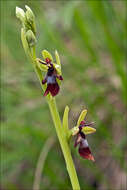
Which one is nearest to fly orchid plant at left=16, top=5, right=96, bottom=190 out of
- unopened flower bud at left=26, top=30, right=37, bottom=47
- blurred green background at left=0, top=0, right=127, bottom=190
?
unopened flower bud at left=26, top=30, right=37, bottom=47

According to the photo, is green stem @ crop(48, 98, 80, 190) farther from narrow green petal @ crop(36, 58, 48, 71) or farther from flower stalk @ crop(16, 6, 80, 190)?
narrow green petal @ crop(36, 58, 48, 71)

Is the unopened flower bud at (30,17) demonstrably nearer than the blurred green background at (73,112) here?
Yes

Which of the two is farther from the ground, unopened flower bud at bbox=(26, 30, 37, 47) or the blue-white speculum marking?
unopened flower bud at bbox=(26, 30, 37, 47)

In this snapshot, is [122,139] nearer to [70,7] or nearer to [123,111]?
[123,111]

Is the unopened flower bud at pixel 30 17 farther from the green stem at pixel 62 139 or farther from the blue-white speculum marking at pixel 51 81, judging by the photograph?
the green stem at pixel 62 139

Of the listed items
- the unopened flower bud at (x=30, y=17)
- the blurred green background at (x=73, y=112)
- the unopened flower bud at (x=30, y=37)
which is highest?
the unopened flower bud at (x=30, y=17)

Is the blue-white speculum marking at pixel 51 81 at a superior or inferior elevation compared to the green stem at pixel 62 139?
superior

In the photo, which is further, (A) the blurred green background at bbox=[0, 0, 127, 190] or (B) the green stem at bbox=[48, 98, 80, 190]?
(A) the blurred green background at bbox=[0, 0, 127, 190]

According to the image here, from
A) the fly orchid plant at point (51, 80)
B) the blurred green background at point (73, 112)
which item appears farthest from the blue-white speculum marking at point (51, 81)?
the blurred green background at point (73, 112)

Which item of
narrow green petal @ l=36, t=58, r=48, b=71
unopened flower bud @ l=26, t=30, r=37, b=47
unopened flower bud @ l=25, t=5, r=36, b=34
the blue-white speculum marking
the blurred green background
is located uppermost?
unopened flower bud @ l=25, t=5, r=36, b=34

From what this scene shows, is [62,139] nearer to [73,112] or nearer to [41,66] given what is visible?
[41,66]
